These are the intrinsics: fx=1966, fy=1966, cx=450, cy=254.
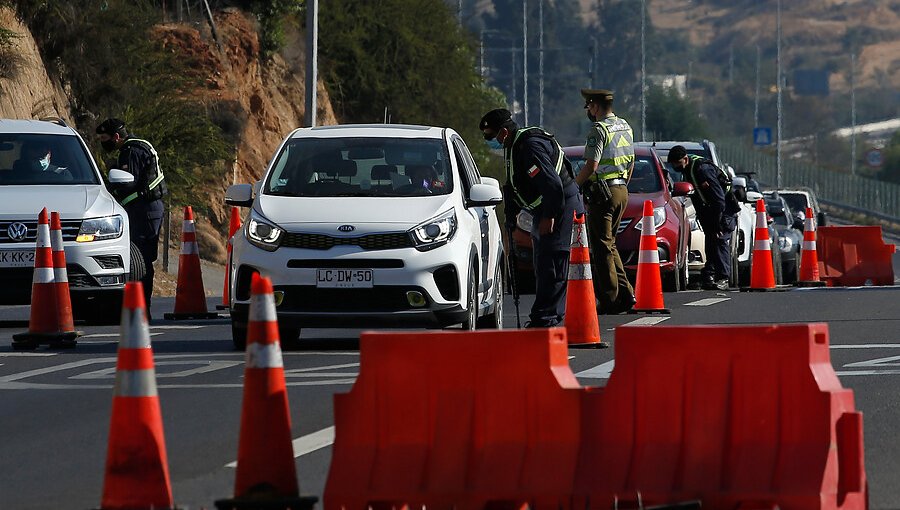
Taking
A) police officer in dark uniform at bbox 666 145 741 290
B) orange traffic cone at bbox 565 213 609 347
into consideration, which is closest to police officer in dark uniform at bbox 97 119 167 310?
orange traffic cone at bbox 565 213 609 347

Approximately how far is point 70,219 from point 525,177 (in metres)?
A: 4.42

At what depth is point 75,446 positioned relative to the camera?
30.2ft

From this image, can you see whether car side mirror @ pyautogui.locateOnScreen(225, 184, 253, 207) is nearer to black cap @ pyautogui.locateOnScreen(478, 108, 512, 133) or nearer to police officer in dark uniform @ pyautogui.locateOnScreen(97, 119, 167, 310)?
black cap @ pyautogui.locateOnScreen(478, 108, 512, 133)

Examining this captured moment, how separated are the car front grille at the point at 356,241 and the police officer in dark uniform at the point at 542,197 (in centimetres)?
142

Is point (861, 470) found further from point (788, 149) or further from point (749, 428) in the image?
point (788, 149)

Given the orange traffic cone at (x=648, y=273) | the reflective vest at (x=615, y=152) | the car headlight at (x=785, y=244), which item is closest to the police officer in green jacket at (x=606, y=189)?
the reflective vest at (x=615, y=152)

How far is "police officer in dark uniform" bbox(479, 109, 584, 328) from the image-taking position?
14461 mm

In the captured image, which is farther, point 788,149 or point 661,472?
point 788,149

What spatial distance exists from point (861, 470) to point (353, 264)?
7.11 metres

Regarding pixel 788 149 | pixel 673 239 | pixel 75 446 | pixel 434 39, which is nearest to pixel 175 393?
pixel 75 446

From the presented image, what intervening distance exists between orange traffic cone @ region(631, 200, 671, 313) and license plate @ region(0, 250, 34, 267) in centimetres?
523

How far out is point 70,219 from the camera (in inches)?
663

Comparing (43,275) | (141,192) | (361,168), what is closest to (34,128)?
(141,192)

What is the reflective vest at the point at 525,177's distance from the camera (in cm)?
1458
